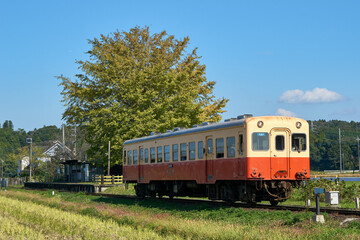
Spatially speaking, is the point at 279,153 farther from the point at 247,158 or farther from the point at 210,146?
the point at 210,146

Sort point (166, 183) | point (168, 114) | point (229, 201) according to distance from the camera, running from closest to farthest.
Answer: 1. point (229, 201)
2. point (166, 183)
3. point (168, 114)

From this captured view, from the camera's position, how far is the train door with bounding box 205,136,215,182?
2278 centimetres

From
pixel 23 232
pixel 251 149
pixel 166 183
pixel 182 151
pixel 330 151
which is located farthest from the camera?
pixel 330 151

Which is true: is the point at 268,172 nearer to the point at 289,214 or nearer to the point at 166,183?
Answer: the point at 289,214

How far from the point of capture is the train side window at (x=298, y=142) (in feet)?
70.7

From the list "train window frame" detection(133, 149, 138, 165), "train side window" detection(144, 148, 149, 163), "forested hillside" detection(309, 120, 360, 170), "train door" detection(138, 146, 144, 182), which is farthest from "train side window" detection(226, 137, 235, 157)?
"forested hillside" detection(309, 120, 360, 170)

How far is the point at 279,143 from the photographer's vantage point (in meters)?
21.3

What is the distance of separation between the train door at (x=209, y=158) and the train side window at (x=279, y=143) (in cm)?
287

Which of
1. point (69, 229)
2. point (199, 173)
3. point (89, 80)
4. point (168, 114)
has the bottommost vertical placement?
point (69, 229)

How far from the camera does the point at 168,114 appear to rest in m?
44.4

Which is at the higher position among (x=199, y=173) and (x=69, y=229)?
(x=199, y=173)

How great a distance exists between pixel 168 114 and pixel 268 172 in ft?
79.1

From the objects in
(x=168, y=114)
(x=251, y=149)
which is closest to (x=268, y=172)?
(x=251, y=149)

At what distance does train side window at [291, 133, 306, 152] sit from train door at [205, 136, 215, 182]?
339 cm
